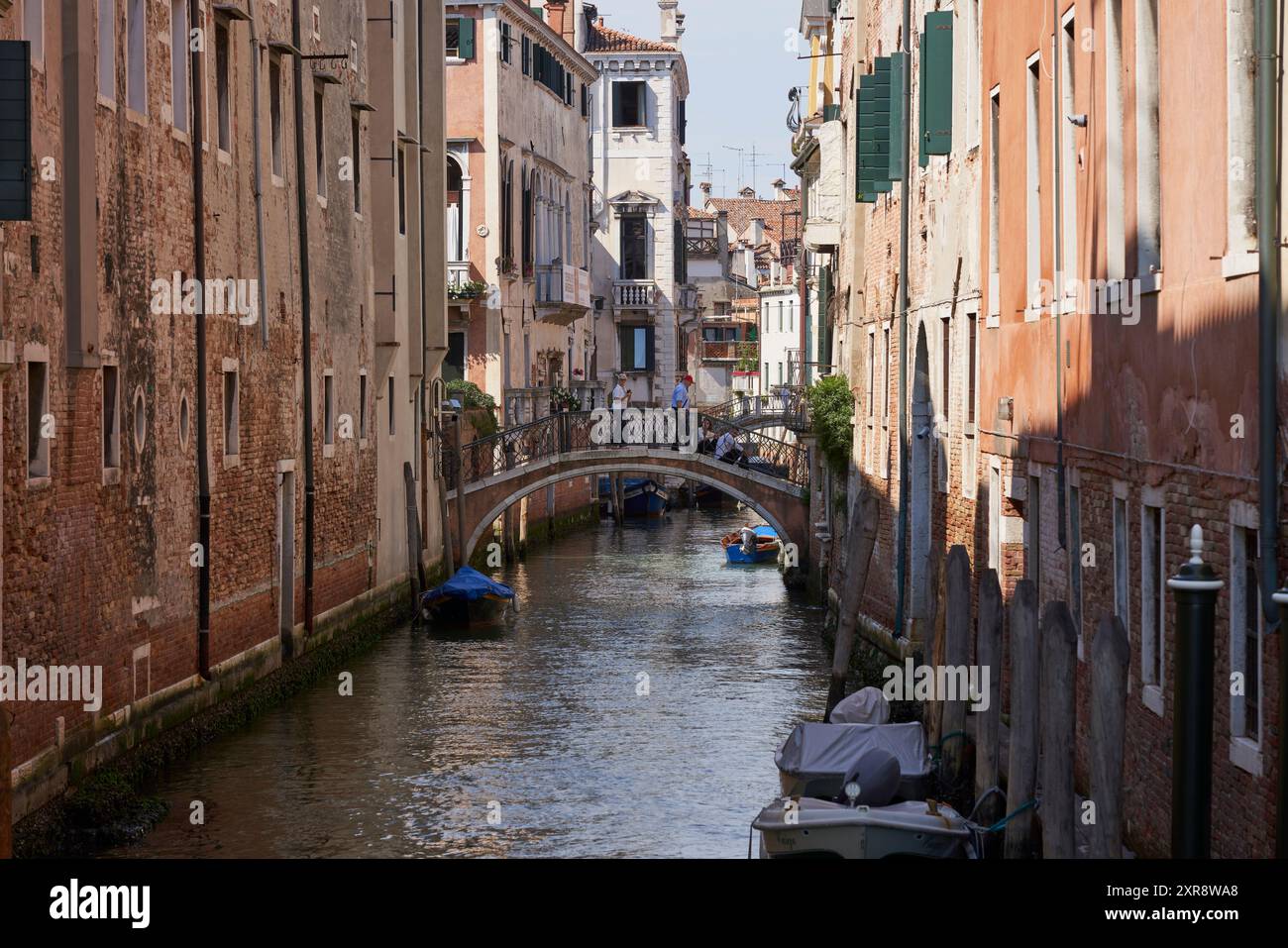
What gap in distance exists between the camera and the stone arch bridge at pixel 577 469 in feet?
92.0

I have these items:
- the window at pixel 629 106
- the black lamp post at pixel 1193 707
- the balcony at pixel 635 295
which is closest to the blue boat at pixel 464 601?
the black lamp post at pixel 1193 707

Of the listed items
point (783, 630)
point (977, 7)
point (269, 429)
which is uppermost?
point (977, 7)

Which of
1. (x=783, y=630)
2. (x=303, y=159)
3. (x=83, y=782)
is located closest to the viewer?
(x=83, y=782)

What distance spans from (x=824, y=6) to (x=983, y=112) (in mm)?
18516

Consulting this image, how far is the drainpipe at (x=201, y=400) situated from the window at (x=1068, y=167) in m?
6.67

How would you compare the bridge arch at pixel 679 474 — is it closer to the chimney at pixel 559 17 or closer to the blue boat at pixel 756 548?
the blue boat at pixel 756 548

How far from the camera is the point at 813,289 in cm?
3419

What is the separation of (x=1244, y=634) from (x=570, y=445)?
2194 centimetres

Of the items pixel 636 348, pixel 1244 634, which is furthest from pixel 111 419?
pixel 636 348

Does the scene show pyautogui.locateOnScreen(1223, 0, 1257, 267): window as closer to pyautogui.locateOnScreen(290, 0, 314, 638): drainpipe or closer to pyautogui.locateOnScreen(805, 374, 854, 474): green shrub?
pyautogui.locateOnScreen(290, 0, 314, 638): drainpipe

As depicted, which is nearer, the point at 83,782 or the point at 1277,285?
the point at 1277,285

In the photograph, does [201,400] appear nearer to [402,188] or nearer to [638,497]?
[402,188]
